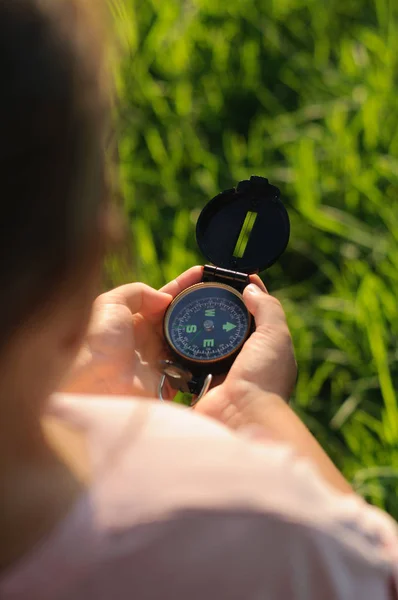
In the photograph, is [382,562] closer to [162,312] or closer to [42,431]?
[42,431]

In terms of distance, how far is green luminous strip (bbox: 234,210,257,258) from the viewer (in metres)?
1.57

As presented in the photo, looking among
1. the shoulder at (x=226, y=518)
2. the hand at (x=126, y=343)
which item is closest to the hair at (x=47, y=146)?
the shoulder at (x=226, y=518)

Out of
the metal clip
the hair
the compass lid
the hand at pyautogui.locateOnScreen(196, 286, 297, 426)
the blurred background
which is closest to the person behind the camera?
the hair

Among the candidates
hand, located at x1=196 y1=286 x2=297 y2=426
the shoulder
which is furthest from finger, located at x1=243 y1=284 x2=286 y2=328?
the shoulder

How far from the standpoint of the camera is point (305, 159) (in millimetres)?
2656

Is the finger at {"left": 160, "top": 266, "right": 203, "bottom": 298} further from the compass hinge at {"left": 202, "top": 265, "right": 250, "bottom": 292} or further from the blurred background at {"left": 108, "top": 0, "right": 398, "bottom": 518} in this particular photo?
the blurred background at {"left": 108, "top": 0, "right": 398, "bottom": 518}

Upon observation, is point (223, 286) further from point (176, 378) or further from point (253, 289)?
point (176, 378)

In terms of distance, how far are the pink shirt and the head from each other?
0.38 ft

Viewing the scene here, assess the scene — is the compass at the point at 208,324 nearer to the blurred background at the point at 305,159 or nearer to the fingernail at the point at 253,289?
the fingernail at the point at 253,289

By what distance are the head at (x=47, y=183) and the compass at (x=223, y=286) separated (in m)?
0.67

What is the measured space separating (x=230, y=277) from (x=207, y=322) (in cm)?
9

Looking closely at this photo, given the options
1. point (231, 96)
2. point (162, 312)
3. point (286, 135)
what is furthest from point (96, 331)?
point (231, 96)

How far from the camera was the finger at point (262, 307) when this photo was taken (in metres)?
1.44

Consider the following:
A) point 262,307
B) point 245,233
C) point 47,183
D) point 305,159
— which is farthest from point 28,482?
point 305,159
